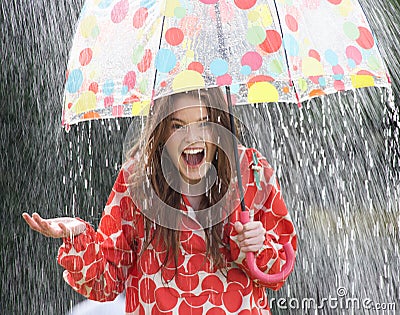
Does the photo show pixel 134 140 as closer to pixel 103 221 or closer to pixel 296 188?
pixel 103 221

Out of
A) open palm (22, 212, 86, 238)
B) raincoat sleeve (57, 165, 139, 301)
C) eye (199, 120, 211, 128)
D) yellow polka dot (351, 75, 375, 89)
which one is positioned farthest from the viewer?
yellow polka dot (351, 75, 375, 89)

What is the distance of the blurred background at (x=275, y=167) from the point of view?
15.9ft

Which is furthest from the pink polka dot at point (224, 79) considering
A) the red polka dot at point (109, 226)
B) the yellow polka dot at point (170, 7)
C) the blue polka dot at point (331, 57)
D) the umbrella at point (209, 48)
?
the red polka dot at point (109, 226)

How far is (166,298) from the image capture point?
2.40m

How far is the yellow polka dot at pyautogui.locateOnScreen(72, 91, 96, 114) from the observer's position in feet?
7.67

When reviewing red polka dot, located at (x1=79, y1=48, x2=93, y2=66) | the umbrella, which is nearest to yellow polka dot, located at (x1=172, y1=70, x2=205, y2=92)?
the umbrella

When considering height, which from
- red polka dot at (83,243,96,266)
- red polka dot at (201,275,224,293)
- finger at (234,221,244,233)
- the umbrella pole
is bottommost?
red polka dot at (201,275,224,293)

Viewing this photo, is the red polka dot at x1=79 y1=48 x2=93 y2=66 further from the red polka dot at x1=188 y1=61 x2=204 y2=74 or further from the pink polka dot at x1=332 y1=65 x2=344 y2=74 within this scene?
the pink polka dot at x1=332 y1=65 x2=344 y2=74

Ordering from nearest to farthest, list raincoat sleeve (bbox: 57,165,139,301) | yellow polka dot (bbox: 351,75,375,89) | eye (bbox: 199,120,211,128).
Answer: raincoat sleeve (bbox: 57,165,139,301)
eye (bbox: 199,120,211,128)
yellow polka dot (bbox: 351,75,375,89)

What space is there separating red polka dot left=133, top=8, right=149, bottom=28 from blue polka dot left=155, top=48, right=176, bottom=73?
0.13m

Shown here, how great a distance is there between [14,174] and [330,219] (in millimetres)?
2302

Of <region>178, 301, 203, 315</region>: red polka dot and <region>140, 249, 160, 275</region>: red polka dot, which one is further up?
<region>140, 249, 160, 275</region>: red polka dot

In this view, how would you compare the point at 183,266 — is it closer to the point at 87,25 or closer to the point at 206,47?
the point at 206,47

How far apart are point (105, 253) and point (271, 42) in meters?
0.86
